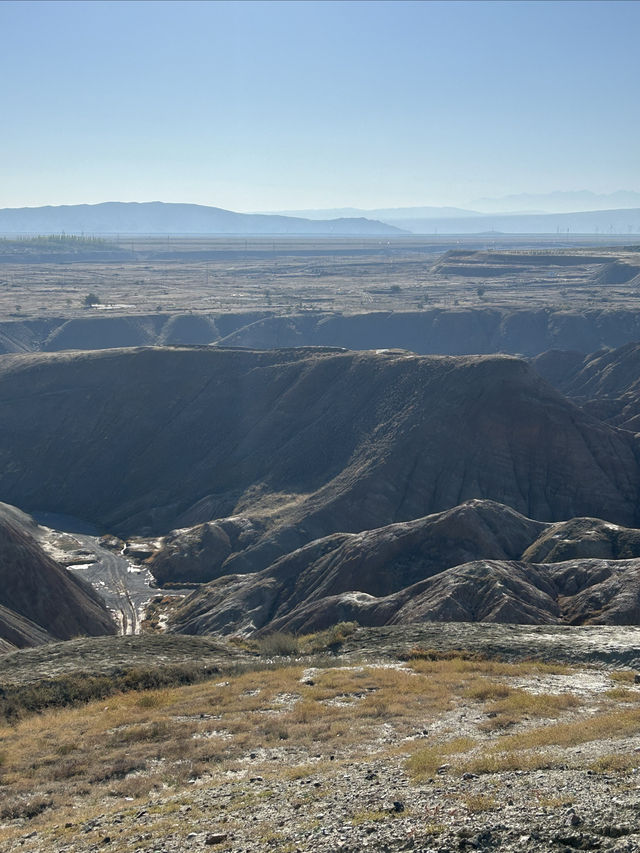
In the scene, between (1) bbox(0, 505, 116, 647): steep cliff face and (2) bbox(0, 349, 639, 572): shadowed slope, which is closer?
(1) bbox(0, 505, 116, 647): steep cliff face

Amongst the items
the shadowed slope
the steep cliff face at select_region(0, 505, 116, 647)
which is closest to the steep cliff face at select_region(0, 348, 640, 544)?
the shadowed slope

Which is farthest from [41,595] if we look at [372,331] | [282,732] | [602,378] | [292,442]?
[372,331]

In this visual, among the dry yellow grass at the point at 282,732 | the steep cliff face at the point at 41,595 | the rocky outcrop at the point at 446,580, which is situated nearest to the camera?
the dry yellow grass at the point at 282,732

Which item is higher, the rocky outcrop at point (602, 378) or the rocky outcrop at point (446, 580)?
the rocky outcrop at point (602, 378)

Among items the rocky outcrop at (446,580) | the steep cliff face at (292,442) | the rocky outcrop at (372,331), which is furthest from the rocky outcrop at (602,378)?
the rocky outcrop at (446,580)

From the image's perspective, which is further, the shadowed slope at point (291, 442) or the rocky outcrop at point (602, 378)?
the rocky outcrop at point (602, 378)

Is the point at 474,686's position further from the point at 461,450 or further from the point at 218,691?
the point at 461,450

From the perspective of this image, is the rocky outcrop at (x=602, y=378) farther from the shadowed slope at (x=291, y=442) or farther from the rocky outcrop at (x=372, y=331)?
the rocky outcrop at (x=372, y=331)

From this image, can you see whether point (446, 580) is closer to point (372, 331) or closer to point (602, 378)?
point (602, 378)

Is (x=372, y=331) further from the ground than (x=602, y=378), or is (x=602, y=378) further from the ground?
(x=372, y=331)

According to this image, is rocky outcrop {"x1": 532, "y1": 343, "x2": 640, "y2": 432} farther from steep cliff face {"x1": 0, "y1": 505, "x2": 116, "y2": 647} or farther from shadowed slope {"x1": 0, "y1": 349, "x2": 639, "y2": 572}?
steep cliff face {"x1": 0, "y1": 505, "x2": 116, "y2": 647}

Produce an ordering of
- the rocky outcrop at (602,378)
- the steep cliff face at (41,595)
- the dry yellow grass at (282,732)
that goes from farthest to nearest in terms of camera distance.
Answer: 1. the rocky outcrop at (602,378)
2. the steep cliff face at (41,595)
3. the dry yellow grass at (282,732)

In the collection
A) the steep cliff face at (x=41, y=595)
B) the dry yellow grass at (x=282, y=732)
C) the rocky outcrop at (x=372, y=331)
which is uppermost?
the rocky outcrop at (x=372, y=331)
